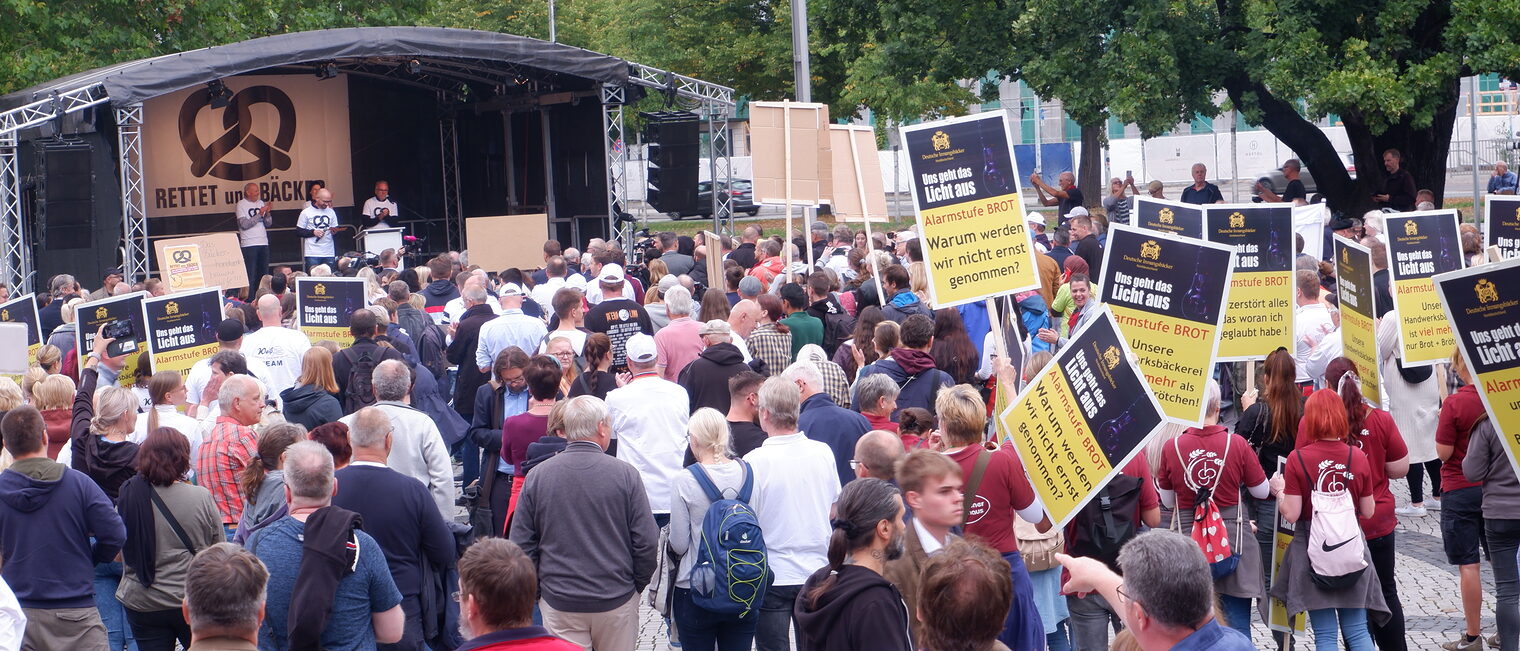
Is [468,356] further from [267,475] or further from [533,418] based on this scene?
[267,475]

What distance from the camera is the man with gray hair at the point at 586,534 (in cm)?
576

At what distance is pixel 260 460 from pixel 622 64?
663 inches

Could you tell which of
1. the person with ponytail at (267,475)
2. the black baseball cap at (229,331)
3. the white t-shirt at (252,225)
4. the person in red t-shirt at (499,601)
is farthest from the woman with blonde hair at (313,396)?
the white t-shirt at (252,225)

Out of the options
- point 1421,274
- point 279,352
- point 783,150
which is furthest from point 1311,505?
point 783,150

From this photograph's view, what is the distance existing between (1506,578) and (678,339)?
4.94 meters

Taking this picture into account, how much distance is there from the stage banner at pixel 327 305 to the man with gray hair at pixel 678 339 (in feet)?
8.55

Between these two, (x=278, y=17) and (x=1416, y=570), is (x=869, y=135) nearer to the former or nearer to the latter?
(x=1416, y=570)

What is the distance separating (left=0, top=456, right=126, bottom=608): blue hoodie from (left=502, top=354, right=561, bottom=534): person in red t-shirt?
1825 mm

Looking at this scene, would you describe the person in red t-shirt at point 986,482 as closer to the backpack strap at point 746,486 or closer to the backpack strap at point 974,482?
the backpack strap at point 974,482

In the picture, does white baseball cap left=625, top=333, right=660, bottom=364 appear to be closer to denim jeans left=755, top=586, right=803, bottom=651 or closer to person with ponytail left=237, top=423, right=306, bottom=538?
denim jeans left=755, top=586, right=803, bottom=651

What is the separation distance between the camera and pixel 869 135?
14.6 m

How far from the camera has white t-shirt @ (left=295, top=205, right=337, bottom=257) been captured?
23156mm

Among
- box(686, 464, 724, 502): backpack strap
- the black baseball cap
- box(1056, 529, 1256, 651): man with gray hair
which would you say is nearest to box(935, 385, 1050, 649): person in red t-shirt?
box(686, 464, 724, 502): backpack strap

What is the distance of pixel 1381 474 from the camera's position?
655 cm
